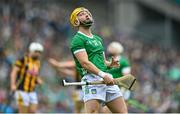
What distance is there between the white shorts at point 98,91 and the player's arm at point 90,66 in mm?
315

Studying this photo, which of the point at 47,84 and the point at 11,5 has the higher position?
the point at 11,5

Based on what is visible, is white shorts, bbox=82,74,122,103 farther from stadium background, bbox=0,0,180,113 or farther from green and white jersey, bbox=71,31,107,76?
stadium background, bbox=0,0,180,113

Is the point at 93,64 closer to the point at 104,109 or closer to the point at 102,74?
the point at 102,74

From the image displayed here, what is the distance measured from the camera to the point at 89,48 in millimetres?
13750

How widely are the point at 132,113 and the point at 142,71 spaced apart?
8490 millimetres

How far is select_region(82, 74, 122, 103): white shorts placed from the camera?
13.8 meters

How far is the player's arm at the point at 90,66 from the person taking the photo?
13.4m

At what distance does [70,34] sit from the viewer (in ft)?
104

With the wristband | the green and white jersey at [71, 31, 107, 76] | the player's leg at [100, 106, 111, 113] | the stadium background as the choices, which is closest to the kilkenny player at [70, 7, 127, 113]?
the green and white jersey at [71, 31, 107, 76]

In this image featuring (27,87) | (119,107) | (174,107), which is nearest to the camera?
(119,107)

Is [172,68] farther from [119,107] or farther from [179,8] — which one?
[119,107]

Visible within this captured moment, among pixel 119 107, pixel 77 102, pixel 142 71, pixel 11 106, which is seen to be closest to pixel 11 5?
pixel 142 71

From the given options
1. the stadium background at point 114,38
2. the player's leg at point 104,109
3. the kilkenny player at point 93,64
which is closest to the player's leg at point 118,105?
the kilkenny player at point 93,64

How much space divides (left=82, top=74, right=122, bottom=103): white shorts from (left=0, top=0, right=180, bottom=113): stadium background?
5653 millimetres
